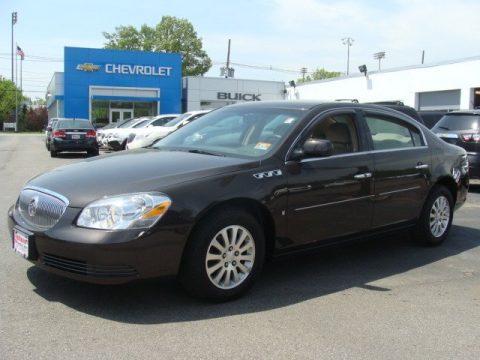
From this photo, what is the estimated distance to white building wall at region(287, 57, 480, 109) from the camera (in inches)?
944

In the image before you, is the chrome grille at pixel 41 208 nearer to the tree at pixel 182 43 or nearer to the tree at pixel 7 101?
the tree at pixel 182 43

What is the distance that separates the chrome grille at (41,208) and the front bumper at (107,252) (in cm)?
9

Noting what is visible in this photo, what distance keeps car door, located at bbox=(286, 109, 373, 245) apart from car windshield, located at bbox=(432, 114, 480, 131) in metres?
6.59

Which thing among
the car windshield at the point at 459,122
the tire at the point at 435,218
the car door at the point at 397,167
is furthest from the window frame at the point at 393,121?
the car windshield at the point at 459,122

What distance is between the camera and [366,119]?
18.0 feet

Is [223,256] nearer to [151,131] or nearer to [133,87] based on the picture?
[151,131]

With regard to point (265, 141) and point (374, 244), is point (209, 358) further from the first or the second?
point (374, 244)

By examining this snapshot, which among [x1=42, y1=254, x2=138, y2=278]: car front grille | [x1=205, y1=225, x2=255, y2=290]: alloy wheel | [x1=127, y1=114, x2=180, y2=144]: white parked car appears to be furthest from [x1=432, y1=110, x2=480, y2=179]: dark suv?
[x1=127, y1=114, x2=180, y2=144]: white parked car

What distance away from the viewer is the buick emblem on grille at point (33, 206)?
416 cm

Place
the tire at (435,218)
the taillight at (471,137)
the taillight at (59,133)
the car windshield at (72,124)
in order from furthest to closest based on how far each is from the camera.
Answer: the car windshield at (72,124) → the taillight at (59,133) → the taillight at (471,137) → the tire at (435,218)

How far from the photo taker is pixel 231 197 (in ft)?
13.7

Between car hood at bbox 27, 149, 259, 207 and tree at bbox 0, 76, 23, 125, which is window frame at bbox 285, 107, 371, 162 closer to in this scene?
car hood at bbox 27, 149, 259, 207

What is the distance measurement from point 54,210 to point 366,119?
3.11 m

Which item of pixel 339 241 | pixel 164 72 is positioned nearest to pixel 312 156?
pixel 339 241
